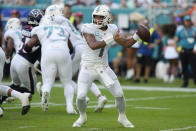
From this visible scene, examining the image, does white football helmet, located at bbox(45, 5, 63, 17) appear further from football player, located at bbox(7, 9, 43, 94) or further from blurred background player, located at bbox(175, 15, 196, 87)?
blurred background player, located at bbox(175, 15, 196, 87)

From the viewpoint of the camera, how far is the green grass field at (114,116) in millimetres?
7695

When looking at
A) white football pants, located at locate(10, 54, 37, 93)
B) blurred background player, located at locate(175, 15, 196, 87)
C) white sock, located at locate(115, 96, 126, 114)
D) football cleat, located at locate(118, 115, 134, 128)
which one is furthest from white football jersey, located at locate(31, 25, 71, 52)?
blurred background player, located at locate(175, 15, 196, 87)

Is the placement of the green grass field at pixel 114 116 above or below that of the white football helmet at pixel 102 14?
below

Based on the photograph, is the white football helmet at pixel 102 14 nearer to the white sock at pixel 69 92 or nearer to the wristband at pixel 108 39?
the wristband at pixel 108 39

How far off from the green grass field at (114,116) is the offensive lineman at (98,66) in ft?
0.94

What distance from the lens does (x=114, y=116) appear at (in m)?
9.25

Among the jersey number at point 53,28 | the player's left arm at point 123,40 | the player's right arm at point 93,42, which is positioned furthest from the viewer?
the jersey number at point 53,28

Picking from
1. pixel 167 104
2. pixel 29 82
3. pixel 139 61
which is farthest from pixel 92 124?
pixel 139 61

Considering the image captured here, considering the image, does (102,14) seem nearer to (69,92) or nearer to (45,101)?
(45,101)

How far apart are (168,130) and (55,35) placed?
2945mm

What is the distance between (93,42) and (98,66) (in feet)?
1.32

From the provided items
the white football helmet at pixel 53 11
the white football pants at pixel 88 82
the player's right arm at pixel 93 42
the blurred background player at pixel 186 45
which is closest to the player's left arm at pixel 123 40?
the player's right arm at pixel 93 42

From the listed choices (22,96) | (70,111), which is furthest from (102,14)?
(70,111)

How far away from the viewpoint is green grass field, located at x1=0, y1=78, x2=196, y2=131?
7.70 meters
